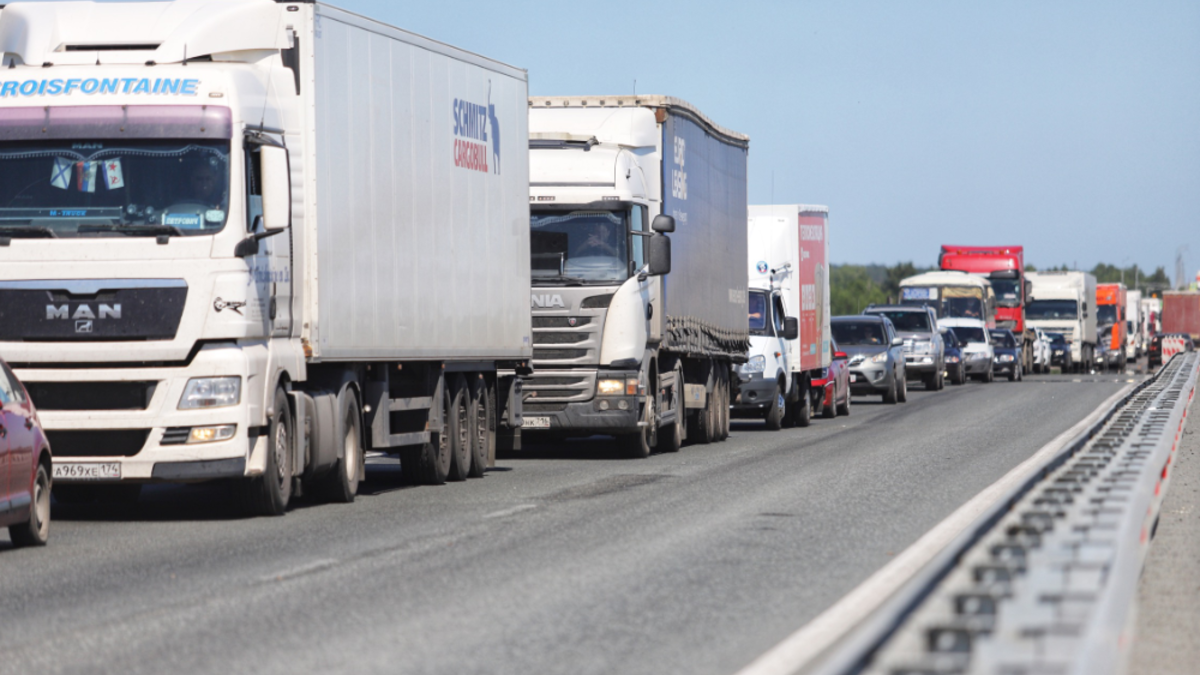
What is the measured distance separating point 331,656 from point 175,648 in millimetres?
770

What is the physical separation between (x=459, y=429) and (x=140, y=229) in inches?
200

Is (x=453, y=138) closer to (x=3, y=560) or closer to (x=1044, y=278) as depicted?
(x=3, y=560)

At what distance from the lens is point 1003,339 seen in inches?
2154

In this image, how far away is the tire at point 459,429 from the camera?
17.2 m

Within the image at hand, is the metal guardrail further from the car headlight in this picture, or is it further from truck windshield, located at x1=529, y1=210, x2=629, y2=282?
truck windshield, located at x1=529, y1=210, x2=629, y2=282

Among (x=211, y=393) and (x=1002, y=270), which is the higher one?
(x=1002, y=270)

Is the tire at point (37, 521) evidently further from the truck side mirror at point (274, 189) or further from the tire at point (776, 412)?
the tire at point (776, 412)

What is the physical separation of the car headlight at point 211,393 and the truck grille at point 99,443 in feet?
1.25

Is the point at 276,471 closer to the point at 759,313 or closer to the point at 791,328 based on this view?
the point at 791,328

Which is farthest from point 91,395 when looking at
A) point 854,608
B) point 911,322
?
point 911,322

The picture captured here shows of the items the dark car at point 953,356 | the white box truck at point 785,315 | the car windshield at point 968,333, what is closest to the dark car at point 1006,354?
the car windshield at point 968,333

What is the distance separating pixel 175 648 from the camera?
766cm

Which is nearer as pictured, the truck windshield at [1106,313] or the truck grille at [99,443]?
the truck grille at [99,443]

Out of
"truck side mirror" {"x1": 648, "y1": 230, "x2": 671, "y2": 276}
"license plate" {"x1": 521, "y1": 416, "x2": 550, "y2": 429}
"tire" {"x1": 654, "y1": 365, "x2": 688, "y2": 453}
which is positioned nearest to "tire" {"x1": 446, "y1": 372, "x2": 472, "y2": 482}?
"license plate" {"x1": 521, "y1": 416, "x2": 550, "y2": 429}
